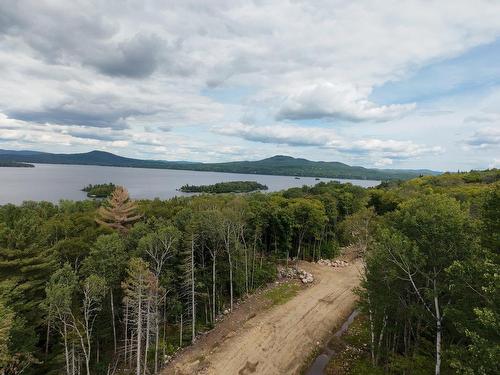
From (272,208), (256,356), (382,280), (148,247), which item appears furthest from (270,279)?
(382,280)

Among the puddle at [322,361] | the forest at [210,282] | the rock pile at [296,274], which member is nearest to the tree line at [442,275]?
the forest at [210,282]

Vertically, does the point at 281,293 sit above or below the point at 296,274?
below

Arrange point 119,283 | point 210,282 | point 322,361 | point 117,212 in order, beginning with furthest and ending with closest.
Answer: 1. point 117,212
2. point 210,282
3. point 119,283
4. point 322,361

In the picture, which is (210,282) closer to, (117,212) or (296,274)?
(296,274)

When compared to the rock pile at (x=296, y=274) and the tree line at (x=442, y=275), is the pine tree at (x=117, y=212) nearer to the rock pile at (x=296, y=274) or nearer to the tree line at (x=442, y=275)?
the rock pile at (x=296, y=274)

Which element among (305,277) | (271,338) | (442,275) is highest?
(442,275)

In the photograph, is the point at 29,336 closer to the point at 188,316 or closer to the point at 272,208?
the point at 188,316

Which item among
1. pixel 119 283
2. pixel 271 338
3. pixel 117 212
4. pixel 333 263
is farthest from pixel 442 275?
pixel 117 212

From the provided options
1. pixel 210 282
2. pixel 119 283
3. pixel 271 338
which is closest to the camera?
pixel 271 338

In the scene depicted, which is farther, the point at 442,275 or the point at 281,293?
the point at 281,293
